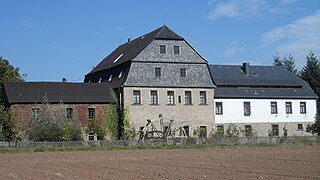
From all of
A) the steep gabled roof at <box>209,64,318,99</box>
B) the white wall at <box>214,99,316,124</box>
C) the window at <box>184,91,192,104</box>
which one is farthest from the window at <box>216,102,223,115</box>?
Result: the window at <box>184,91,192,104</box>

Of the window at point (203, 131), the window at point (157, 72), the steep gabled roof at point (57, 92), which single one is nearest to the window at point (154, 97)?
the window at point (157, 72)

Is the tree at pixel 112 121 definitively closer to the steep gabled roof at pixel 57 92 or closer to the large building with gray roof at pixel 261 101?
the steep gabled roof at pixel 57 92

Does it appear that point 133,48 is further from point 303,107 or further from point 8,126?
point 303,107

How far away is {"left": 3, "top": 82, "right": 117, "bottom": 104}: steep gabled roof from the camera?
174ft

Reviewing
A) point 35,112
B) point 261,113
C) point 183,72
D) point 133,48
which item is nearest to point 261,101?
point 261,113

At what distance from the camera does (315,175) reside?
20.1m

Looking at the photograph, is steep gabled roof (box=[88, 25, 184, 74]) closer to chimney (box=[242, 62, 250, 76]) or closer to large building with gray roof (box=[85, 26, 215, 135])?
large building with gray roof (box=[85, 26, 215, 135])

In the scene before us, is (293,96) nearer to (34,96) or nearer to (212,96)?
(212,96)

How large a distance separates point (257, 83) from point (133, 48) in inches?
595

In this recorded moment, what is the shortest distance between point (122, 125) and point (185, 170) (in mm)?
32455

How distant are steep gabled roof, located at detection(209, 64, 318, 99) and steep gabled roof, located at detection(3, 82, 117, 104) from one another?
1269 cm

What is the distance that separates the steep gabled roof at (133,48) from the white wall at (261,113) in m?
9.27

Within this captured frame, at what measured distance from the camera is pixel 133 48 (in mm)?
62094

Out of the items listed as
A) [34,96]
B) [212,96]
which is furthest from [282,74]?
[34,96]
